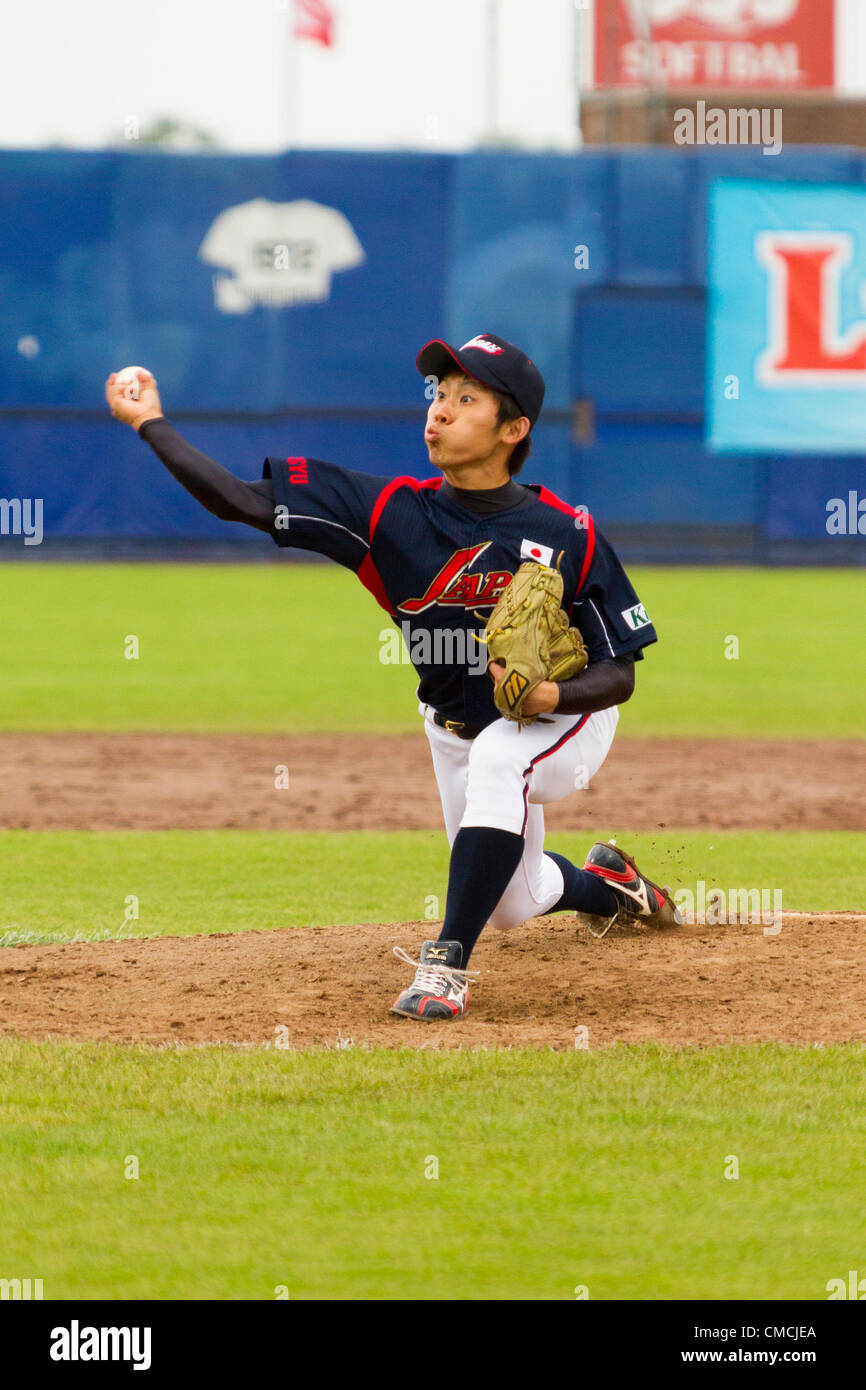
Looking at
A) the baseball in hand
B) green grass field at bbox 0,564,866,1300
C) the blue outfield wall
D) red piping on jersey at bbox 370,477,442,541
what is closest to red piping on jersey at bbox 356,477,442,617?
red piping on jersey at bbox 370,477,442,541

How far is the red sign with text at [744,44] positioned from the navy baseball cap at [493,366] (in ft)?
133

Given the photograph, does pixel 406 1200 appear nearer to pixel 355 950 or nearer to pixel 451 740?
pixel 451 740

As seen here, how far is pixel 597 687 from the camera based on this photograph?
457 centimetres

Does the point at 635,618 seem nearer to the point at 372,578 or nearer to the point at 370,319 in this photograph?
the point at 372,578

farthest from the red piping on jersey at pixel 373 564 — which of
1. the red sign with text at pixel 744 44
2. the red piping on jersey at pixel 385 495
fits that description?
the red sign with text at pixel 744 44

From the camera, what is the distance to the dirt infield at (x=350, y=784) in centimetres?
890

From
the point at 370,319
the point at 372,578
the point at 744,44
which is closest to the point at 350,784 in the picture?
the point at 372,578

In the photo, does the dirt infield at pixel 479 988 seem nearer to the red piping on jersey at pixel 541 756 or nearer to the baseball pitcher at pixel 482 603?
the baseball pitcher at pixel 482 603

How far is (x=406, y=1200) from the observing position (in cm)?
333

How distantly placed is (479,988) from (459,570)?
1.14 m

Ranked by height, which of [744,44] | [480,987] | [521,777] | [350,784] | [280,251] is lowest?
[350,784]

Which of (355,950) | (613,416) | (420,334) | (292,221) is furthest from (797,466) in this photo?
(355,950)

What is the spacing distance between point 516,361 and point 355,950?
1789 millimetres

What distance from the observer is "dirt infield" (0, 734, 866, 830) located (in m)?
8.90
